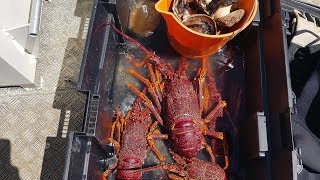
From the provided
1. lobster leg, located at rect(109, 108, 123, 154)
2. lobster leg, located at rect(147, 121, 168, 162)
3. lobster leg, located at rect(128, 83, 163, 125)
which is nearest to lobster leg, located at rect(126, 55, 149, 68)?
lobster leg, located at rect(128, 83, 163, 125)

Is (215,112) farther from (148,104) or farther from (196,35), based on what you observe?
(196,35)

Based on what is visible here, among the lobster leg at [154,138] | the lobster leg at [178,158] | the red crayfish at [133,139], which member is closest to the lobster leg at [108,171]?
the red crayfish at [133,139]

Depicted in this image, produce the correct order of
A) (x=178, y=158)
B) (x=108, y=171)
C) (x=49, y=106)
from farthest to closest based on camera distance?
(x=49, y=106)
(x=178, y=158)
(x=108, y=171)

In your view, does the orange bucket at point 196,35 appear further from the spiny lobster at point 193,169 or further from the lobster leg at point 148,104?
the spiny lobster at point 193,169

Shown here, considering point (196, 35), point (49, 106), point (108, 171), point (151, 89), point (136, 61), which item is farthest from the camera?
point (49, 106)

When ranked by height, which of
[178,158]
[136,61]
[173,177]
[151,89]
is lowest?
[173,177]

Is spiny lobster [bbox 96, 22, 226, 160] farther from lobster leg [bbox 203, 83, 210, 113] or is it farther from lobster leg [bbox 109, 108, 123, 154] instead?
lobster leg [bbox 109, 108, 123, 154]

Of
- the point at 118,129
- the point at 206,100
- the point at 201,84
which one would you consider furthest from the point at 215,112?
the point at 118,129
